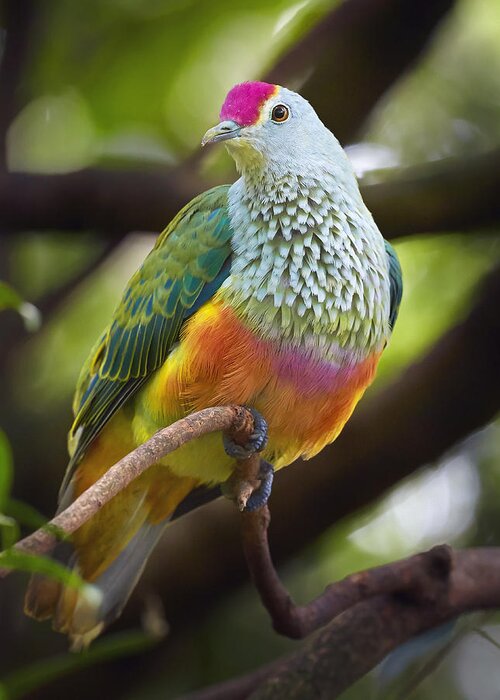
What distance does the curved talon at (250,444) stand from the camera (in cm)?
211

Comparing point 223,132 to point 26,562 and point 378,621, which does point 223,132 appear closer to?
point 26,562

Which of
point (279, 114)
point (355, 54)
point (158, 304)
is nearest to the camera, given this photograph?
point (279, 114)

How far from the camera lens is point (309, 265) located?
85.3 inches

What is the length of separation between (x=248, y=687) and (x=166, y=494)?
545 mm

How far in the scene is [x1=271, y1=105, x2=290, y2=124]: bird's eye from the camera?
222cm

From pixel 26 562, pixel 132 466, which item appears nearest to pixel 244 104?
pixel 132 466

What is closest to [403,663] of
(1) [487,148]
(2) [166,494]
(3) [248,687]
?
(3) [248,687]

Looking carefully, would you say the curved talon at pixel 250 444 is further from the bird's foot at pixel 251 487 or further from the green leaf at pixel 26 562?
the green leaf at pixel 26 562

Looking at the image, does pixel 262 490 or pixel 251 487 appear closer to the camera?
pixel 251 487

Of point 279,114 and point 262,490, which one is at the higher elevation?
point 279,114

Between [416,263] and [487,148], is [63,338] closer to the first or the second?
[416,263]

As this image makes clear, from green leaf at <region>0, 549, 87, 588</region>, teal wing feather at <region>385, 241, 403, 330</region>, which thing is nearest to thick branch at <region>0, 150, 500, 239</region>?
teal wing feather at <region>385, 241, 403, 330</region>

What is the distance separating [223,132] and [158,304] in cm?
45

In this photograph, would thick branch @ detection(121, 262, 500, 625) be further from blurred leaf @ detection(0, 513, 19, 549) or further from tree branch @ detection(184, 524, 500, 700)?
blurred leaf @ detection(0, 513, 19, 549)
